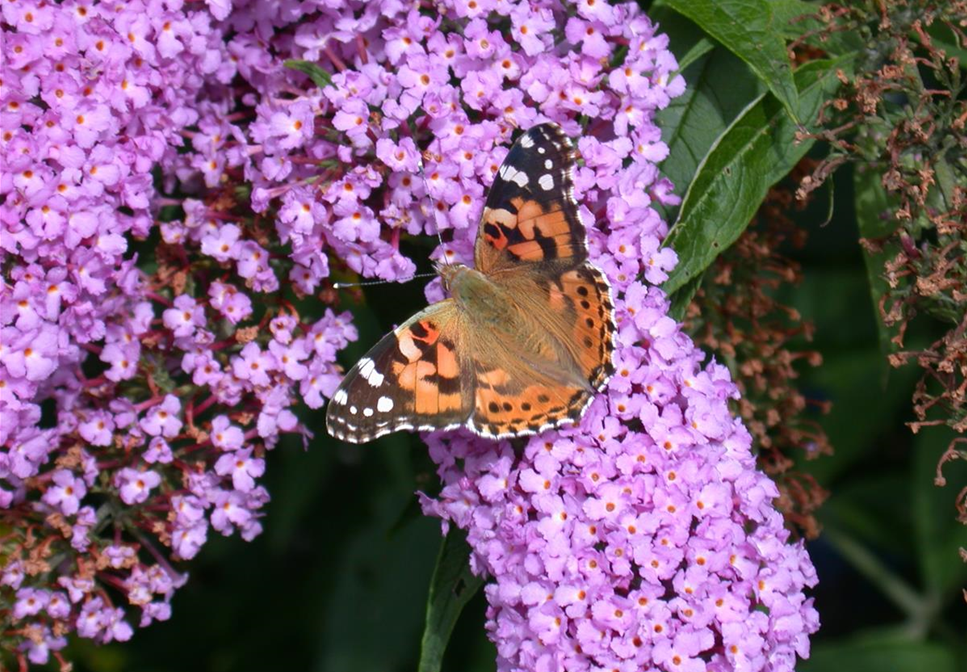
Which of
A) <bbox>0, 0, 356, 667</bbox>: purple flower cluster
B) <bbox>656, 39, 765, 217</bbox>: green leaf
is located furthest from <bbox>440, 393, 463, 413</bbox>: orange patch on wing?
<bbox>656, 39, 765, 217</bbox>: green leaf

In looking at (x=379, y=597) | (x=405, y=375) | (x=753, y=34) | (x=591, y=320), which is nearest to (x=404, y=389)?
(x=405, y=375)

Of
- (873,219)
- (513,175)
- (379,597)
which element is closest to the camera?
(513,175)

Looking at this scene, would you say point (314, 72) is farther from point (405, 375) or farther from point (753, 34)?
point (753, 34)

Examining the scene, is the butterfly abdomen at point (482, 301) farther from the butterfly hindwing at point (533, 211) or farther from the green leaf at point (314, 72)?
the green leaf at point (314, 72)

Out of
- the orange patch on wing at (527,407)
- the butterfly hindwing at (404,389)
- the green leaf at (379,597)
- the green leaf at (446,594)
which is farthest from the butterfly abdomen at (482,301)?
the green leaf at (379,597)

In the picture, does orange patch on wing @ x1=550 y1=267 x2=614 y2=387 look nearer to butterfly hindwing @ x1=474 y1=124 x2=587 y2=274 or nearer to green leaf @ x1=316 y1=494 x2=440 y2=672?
butterfly hindwing @ x1=474 y1=124 x2=587 y2=274

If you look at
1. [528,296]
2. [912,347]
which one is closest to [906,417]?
[912,347]
